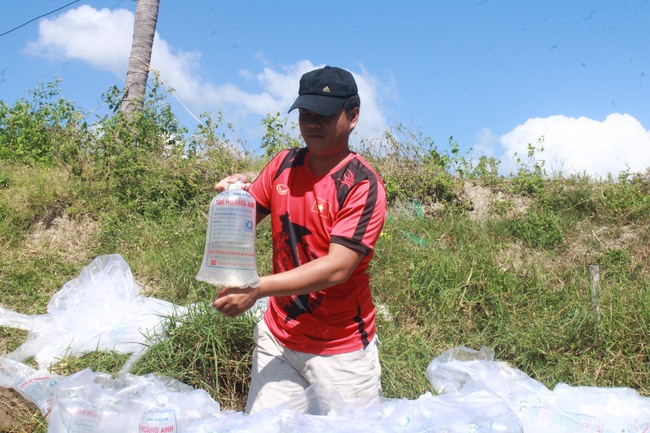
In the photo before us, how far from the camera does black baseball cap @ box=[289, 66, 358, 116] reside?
2338mm

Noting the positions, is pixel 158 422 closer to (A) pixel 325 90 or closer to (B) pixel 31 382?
(B) pixel 31 382

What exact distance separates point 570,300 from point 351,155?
2.90 m

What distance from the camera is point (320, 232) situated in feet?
8.09

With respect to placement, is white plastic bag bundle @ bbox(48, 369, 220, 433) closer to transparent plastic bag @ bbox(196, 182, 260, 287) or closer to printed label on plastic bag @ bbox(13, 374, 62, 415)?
printed label on plastic bag @ bbox(13, 374, 62, 415)

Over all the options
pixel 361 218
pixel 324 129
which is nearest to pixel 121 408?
pixel 361 218

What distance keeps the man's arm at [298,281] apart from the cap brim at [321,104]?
0.52 meters

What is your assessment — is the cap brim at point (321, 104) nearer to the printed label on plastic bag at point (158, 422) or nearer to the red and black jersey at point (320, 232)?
the red and black jersey at point (320, 232)

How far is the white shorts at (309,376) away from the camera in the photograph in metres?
2.55

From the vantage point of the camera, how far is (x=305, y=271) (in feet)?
7.23

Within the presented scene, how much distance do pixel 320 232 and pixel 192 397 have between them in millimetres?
1036

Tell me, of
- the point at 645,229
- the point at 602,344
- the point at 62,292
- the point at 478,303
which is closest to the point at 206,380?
the point at 62,292

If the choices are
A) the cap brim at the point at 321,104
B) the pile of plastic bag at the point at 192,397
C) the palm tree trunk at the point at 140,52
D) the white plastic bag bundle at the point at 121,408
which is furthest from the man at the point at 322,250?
the palm tree trunk at the point at 140,52

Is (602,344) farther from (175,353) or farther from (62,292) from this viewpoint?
(62,292)

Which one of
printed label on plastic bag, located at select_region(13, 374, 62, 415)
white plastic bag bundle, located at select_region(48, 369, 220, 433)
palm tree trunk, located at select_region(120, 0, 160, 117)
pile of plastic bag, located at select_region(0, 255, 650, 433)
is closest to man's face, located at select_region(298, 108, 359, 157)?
pile of plastic bag, located at select_region(0, 255, 650, 433)
